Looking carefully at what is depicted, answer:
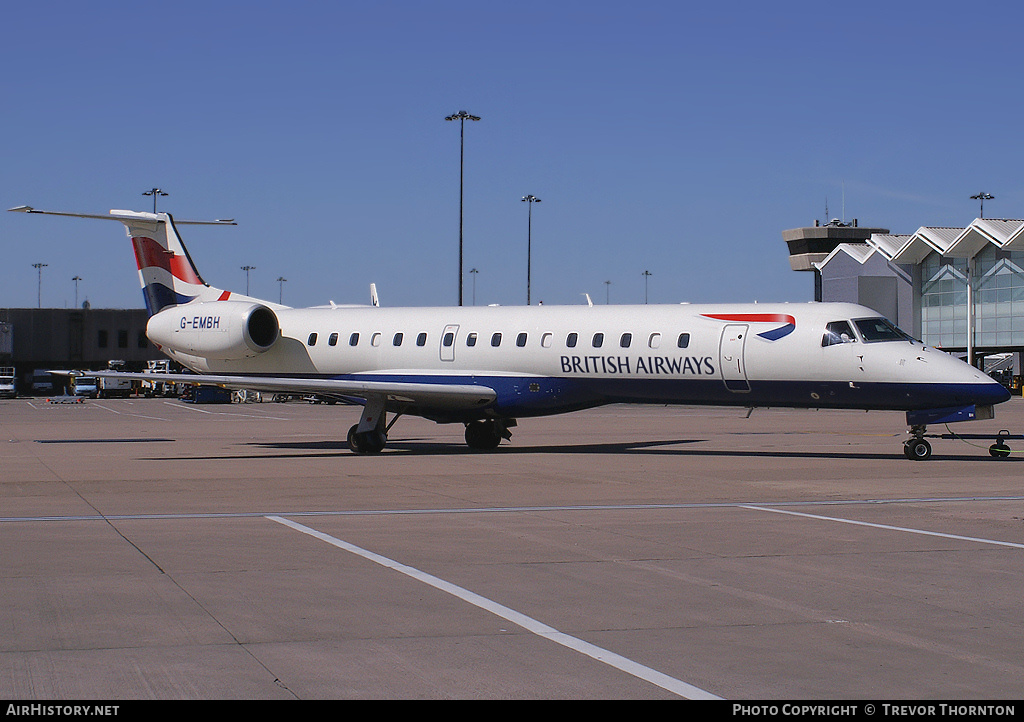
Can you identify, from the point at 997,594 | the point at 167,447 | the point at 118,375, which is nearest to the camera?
the point at 997,594

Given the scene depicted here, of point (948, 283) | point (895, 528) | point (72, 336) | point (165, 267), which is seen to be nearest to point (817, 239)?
point (948, 283)

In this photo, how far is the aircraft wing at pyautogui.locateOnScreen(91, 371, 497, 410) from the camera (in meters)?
23.9

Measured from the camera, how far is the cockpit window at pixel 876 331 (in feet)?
69.9

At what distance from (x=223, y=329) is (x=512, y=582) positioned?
19341mm

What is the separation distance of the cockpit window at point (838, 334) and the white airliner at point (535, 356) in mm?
25

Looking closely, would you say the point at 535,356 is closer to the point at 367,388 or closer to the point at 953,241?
the point at 367,388

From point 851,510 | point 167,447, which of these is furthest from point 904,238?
point 851,510

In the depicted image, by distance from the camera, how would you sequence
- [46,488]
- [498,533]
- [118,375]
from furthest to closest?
[118,375], [46,488], [498,533]

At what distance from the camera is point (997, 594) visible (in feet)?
28.5

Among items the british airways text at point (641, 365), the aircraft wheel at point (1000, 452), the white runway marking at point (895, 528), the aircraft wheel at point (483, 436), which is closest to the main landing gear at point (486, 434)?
the aircraft wheel at point (483, 436)

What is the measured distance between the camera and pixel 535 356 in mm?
24406

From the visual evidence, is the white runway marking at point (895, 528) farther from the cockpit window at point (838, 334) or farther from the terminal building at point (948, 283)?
the terminal building at point (948, 283)
